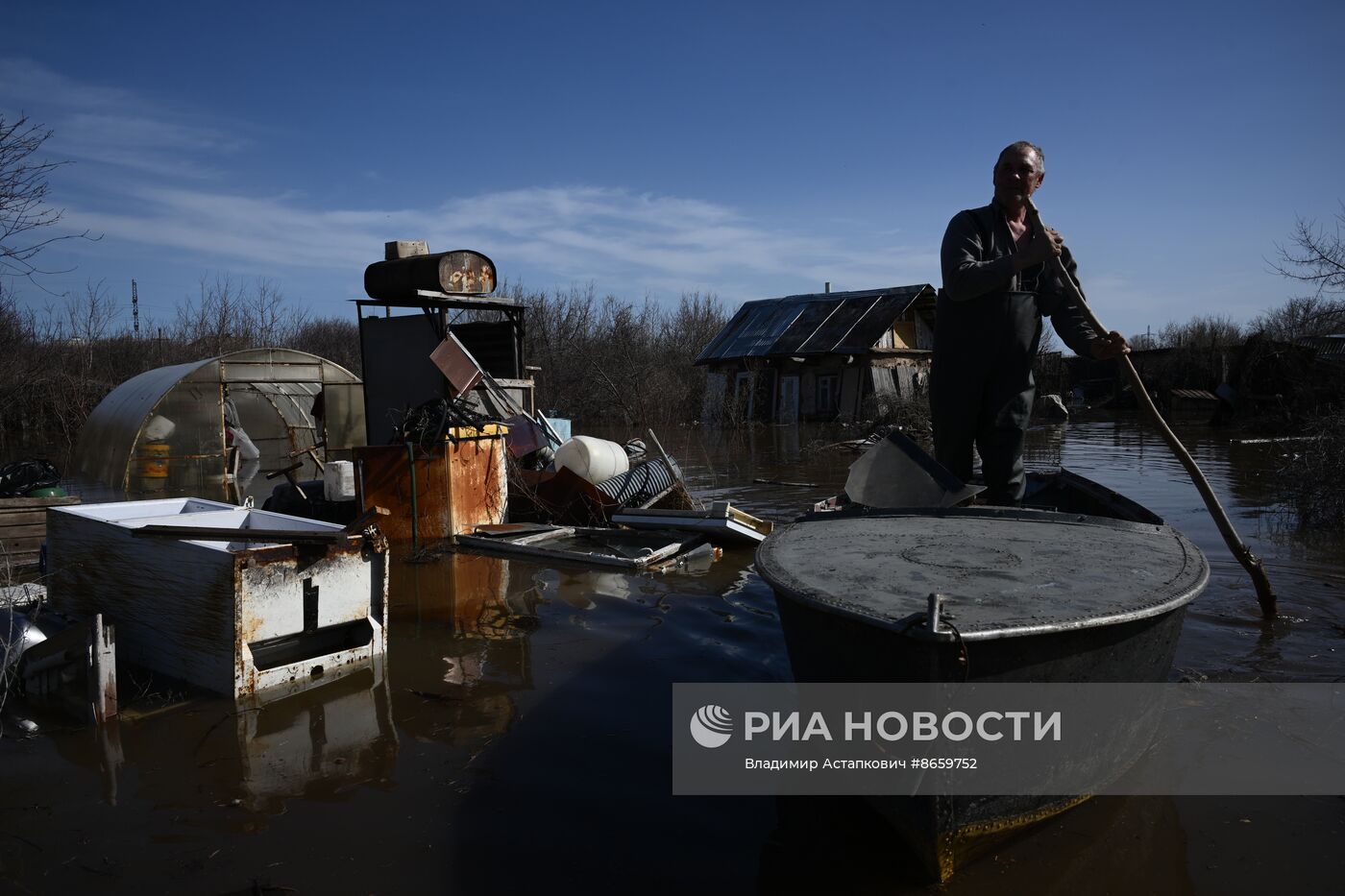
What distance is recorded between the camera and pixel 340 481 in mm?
8336

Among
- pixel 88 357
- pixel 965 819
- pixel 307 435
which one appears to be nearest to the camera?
pixel 965 819

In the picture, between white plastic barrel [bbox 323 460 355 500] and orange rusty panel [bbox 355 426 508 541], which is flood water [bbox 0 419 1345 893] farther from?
white plastic barrel [bbox 323 460 355 500]

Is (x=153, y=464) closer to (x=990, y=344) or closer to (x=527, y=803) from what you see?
(x=527, y=803)

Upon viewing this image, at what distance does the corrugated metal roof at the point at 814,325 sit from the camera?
27375 millimetres

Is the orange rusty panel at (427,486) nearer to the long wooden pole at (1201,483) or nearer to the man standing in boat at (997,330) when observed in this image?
the man standing in boat at (997,330)

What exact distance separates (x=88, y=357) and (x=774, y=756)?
26394mm

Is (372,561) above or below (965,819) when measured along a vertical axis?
above

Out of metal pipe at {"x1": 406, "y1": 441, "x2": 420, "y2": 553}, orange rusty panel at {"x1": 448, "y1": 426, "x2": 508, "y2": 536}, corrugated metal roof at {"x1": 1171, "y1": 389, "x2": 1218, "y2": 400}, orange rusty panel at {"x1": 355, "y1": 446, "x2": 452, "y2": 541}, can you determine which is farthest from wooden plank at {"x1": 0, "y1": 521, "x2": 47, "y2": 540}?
corrugated metal roof at {"x1": 1171, "y1": 389, "x2": 1218, "y2": 400}

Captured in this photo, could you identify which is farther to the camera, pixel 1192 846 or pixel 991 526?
pixel 991 526

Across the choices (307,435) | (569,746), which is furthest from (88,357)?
(569,746)

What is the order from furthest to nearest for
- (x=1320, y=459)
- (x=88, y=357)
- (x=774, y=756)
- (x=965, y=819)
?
(x=88, y=357), (x=1320, y=459), (x=774, y=756), (x=965, y=819)

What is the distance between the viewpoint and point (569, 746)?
3639mm

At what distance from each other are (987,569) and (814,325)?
26.7 meters

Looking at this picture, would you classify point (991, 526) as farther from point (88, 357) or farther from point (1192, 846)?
point (88, 357)
